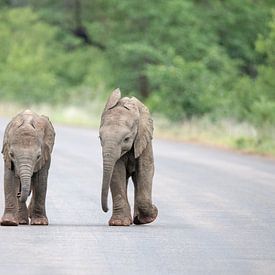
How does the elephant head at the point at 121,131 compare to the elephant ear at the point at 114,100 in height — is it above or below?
below

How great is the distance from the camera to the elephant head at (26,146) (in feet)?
47.2

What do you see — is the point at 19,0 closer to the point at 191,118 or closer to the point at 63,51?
the point at 63,51

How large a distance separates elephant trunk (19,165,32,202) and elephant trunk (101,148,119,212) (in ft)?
2.63

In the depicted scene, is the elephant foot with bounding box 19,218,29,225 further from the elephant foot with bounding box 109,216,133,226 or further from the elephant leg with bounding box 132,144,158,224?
the elephant leg with bounding box 132,144,158,224

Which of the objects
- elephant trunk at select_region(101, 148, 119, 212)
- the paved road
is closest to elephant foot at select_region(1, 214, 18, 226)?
the paved road

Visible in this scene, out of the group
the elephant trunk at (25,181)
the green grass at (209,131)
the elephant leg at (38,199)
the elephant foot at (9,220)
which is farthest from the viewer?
the green grass at (209,131)

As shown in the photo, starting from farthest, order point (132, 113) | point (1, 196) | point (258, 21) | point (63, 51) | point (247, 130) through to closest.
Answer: point (63, 51)
point (258, 21)
point (247, 130)
point (1, 196)
point (132, 113)

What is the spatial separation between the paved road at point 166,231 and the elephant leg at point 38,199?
0.64 ft

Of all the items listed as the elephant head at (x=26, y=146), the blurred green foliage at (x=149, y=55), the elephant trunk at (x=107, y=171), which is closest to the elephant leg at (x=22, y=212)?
the elephant head at (x=26, y=146)

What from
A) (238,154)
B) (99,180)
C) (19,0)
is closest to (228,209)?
(99,180)

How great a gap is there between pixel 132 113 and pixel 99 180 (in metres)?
6.99

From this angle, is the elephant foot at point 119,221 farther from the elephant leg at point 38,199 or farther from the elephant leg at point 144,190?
the elephant leg at point 38,199

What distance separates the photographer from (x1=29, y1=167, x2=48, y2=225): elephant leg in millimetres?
14992

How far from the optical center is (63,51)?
209ft
